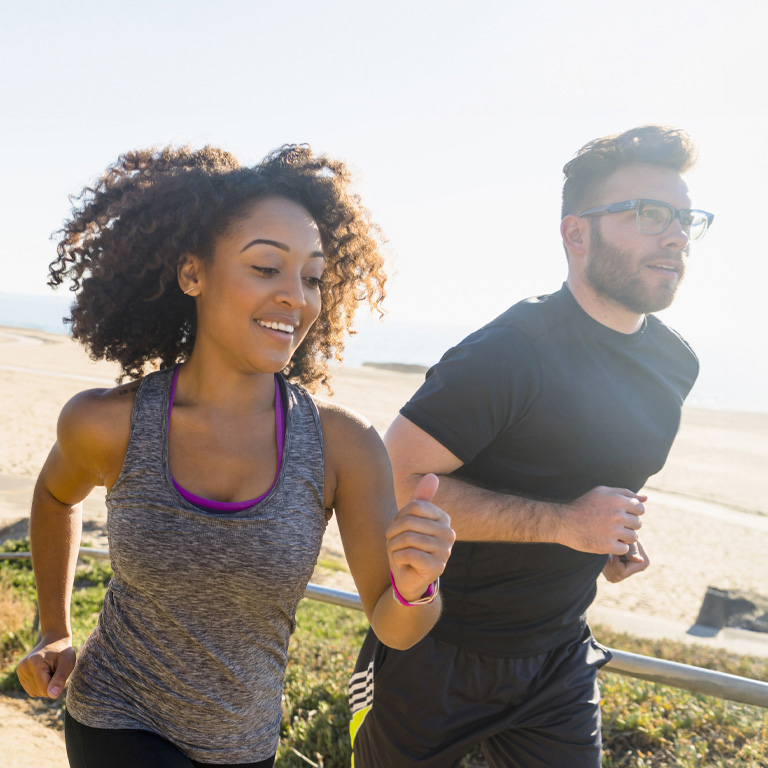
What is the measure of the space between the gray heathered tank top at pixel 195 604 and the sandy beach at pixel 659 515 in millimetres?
2004

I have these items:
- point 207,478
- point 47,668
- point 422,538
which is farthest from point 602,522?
point 47,668

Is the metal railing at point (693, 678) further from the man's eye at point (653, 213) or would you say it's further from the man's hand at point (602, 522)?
the man's eye at point (653, 213)

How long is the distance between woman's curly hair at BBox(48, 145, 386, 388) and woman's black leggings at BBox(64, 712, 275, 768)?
1.12m

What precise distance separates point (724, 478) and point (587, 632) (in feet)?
85.2

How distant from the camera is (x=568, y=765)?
251cm

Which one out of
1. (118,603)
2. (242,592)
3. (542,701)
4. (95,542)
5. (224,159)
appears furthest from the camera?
(95,542)

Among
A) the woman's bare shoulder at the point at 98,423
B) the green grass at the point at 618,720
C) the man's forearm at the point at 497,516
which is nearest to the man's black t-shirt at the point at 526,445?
the man's forearm at the point at 497,516

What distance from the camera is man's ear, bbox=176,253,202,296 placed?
2322 mm

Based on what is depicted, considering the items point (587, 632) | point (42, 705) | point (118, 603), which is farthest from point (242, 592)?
point (42, 705)

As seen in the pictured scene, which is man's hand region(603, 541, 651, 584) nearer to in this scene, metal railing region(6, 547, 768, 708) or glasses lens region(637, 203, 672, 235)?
metal railing region(6, 547, 768, 708)

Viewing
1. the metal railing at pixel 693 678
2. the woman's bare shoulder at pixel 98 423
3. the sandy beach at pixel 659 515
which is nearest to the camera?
the woman's bare shoulder at pixel 98 423

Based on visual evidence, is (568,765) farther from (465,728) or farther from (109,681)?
(109,681)

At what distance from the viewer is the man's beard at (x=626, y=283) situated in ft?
9.41

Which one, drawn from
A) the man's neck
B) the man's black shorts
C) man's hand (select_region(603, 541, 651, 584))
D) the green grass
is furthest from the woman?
the green grass
